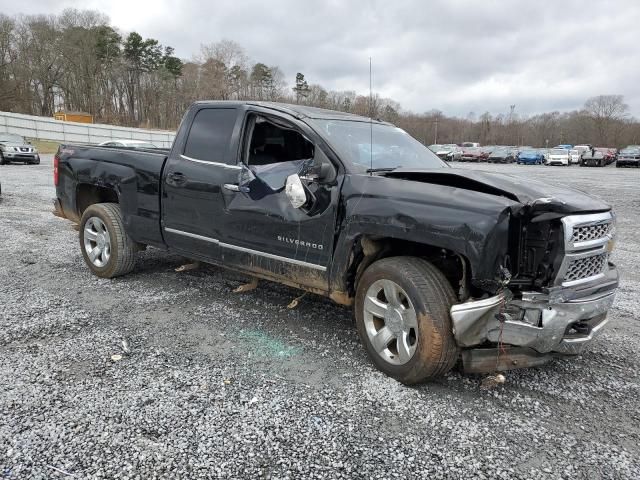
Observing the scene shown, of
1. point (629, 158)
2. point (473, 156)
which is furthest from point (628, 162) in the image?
point (473, 156)

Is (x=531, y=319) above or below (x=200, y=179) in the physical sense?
below

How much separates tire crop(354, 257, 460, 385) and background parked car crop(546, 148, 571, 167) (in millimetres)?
45712

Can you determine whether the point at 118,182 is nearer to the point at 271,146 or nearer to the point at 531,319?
the point at 271,146

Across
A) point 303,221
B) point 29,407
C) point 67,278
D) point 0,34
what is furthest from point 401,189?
point 0,34

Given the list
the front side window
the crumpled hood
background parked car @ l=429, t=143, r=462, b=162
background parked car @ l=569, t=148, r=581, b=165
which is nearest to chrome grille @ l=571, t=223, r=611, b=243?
the crumpled hood

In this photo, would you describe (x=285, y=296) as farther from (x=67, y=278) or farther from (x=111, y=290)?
(x=67, y=278)

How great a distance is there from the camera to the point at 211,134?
176 inches

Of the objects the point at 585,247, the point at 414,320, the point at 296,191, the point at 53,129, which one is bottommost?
the point at 414,320

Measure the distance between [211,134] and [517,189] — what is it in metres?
2.78

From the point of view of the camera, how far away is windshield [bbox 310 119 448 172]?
12.3 ft

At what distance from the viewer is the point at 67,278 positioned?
545 cm

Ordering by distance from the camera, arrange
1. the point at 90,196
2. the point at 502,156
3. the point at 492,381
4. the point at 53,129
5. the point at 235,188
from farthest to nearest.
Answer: the point at 502,156, the point at 53,129, the point at 90,196, the point at 235,188, the point at 492,381

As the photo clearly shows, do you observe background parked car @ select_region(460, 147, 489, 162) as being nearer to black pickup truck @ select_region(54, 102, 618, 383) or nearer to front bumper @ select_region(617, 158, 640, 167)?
front bumper @ select_region(617, 158, 640, 167)

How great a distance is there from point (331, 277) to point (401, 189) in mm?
858
